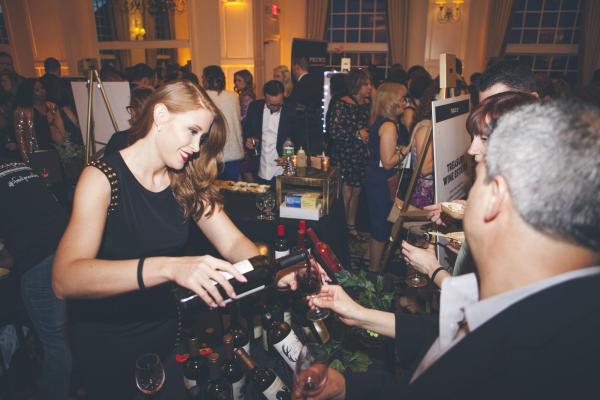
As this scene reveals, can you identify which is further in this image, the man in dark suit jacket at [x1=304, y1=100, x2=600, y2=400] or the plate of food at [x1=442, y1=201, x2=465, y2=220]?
the plate of food at [x1=442, y1=201, x2=465, y2=220]

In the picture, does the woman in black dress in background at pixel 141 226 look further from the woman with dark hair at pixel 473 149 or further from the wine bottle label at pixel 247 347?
the woman with dark hair at pixel 473 149

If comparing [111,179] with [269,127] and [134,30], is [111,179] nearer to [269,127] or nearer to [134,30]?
[269,127]

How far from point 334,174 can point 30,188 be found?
1976mm

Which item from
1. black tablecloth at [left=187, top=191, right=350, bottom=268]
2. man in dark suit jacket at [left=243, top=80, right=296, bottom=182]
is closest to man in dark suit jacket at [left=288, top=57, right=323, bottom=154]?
man in dark suit jacket at [left=243, top=80, right=296, bottom=182]

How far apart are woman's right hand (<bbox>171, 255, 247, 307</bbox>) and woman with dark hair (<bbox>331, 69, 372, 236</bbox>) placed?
11.1 feet

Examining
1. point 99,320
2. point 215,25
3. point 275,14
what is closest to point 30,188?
point 99,320

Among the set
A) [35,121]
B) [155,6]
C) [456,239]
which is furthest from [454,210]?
[155,6]

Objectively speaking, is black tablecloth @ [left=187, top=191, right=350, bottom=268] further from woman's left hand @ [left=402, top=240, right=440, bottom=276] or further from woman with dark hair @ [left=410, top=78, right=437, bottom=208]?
woman's left hand @ [left=402, top=240, right=440, bottom=276]

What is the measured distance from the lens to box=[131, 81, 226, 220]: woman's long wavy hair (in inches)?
55.9

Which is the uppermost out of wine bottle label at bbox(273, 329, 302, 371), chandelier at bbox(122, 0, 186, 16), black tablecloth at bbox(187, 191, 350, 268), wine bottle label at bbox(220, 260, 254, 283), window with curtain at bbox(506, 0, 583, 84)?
chandelier at bbox(122, 0, 186, 16)

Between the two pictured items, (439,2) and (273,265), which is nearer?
(273,265)

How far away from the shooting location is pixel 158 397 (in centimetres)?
124

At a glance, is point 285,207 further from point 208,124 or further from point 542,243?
point 542,243

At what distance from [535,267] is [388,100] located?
3032mm
